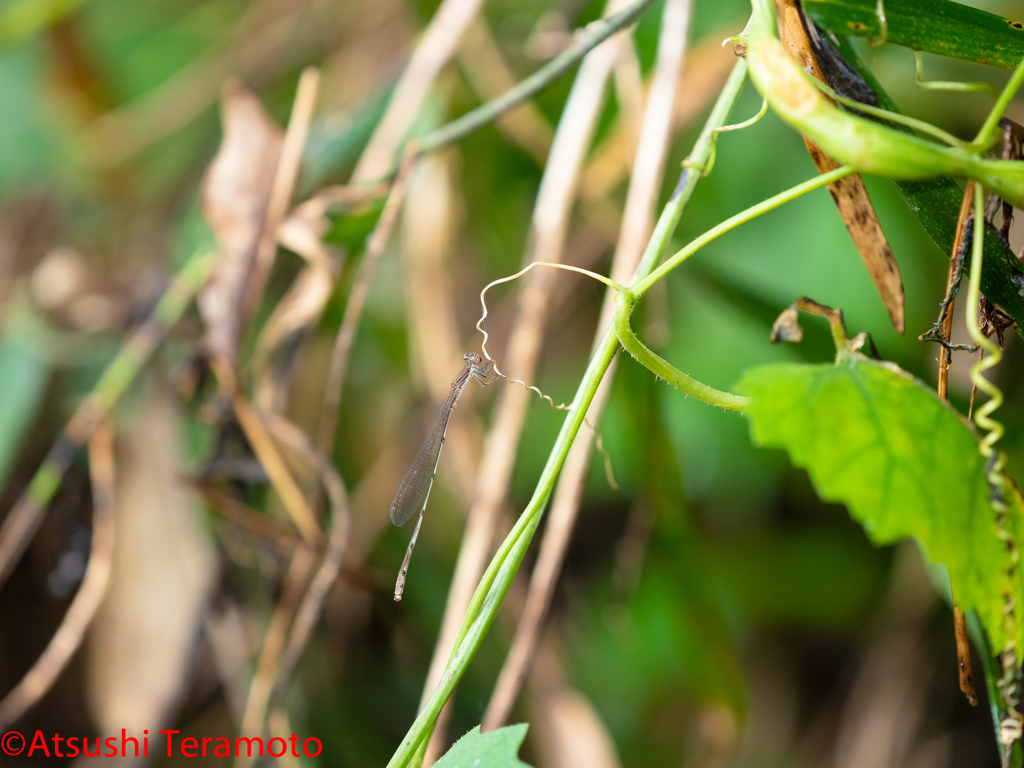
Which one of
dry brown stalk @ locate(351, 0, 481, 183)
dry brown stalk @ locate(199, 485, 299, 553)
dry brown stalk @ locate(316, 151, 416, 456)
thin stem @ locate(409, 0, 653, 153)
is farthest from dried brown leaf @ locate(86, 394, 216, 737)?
thin stem @ locate(409, 0, 653, 153)

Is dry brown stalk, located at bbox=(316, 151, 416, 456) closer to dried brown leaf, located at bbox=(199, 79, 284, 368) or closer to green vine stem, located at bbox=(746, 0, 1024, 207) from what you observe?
dried brown leaf, located at bbox=(199, 79, 284, 368)

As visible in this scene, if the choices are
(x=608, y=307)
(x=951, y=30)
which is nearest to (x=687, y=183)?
(x=951, y=30)

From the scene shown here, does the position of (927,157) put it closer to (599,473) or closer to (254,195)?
(254,195)

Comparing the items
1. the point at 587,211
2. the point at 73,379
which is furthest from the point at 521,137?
the point at 73,379

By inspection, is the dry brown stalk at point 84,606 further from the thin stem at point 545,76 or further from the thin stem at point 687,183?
the thin stem at point 687,183

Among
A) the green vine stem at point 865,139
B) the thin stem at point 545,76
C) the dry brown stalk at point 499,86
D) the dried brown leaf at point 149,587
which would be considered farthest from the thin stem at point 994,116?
the dried brown leaf at point 149,587
